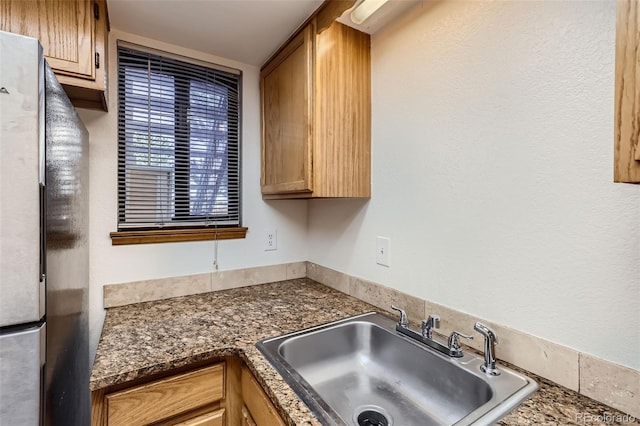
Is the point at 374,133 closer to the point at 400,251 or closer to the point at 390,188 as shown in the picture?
the point at 390,188

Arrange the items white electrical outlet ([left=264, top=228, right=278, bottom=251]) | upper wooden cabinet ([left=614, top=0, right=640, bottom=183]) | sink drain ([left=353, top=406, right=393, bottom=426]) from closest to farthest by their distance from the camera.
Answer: upper wooden cabinet ([left=614, top=0, right=640, bottom=183])
sink drain ([left=353, top=406, right=393, bottom=426])
white electrical outlet ([left=264, top=228, right=278, bottom=251])

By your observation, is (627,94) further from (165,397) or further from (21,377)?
(165,397)

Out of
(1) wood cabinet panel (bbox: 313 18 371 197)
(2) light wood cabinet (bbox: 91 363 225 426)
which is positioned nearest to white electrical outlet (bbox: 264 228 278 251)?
(1) wood cabinet panel (bbox: 313 18 371 197)

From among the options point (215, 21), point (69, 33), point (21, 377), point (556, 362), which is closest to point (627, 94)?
point (556, 362)

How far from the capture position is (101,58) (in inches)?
43.5

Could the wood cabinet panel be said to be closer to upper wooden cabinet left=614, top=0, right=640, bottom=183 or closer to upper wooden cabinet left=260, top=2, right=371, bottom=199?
upper wooden cabinet left=260, top=2, right=371, bottom=199

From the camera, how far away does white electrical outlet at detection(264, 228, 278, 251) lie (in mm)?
1810

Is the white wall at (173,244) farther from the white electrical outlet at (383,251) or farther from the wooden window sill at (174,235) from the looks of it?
the white electrical outlet at (383,251)

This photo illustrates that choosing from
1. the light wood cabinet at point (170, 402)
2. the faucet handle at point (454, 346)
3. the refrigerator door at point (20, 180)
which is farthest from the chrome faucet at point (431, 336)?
the refrigerator door at point (20, 180)

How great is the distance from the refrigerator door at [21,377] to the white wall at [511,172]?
1.14m

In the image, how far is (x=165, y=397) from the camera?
927 mm

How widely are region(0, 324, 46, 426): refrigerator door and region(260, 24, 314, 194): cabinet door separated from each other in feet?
3.17

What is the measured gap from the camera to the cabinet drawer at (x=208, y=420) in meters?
0.97

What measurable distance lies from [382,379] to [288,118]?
3.96 feet
